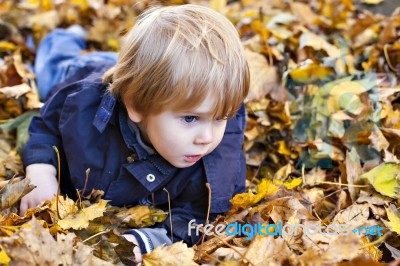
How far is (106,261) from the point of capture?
5.07ft

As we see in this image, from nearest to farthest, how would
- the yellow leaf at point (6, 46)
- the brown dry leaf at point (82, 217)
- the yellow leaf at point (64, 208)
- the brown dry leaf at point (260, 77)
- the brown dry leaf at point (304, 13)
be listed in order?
1. the brown dry leaf at point (82, 217)
2. the yellow leaf at point (64, 208)
3. the brown dry leaf at point (260, 77)
4. the yellow leaf at point (6, 46)
5. the brown dry leaf at point (304, 13)

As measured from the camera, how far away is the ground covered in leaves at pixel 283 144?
1.53 meters

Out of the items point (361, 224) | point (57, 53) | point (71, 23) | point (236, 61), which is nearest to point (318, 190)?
point (361, 224)

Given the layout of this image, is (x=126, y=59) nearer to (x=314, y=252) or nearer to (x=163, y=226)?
(x=163, y=226)

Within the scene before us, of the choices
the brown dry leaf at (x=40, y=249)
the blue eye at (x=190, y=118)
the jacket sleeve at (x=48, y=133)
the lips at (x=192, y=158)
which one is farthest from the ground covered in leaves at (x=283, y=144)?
the blue eye at (x=190, y=118)

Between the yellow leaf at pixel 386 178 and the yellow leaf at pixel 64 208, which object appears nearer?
the yellow leaf at pixel 64 208

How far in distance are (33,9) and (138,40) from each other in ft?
6.99

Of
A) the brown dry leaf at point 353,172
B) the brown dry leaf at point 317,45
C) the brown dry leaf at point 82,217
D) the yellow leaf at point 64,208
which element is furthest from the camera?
the brown dry leaf at point 317,45

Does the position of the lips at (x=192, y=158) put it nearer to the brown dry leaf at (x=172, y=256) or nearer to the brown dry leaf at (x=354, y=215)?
the brown dry leaf at (x=172, y=256)

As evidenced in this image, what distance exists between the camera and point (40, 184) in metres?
1.98

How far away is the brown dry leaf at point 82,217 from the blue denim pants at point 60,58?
108cm

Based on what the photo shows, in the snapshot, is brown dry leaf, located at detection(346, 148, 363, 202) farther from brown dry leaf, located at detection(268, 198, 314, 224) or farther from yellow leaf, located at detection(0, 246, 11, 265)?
yellow leaf, located at detection(0, 246, 11, 265)

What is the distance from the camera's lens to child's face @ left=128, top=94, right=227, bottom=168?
1678 millimetres

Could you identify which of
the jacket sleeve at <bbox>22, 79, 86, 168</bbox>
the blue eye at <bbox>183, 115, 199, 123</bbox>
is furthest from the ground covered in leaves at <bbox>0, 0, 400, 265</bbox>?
the blue eye at <bbox>183, 115, 199, 123</bbox>
